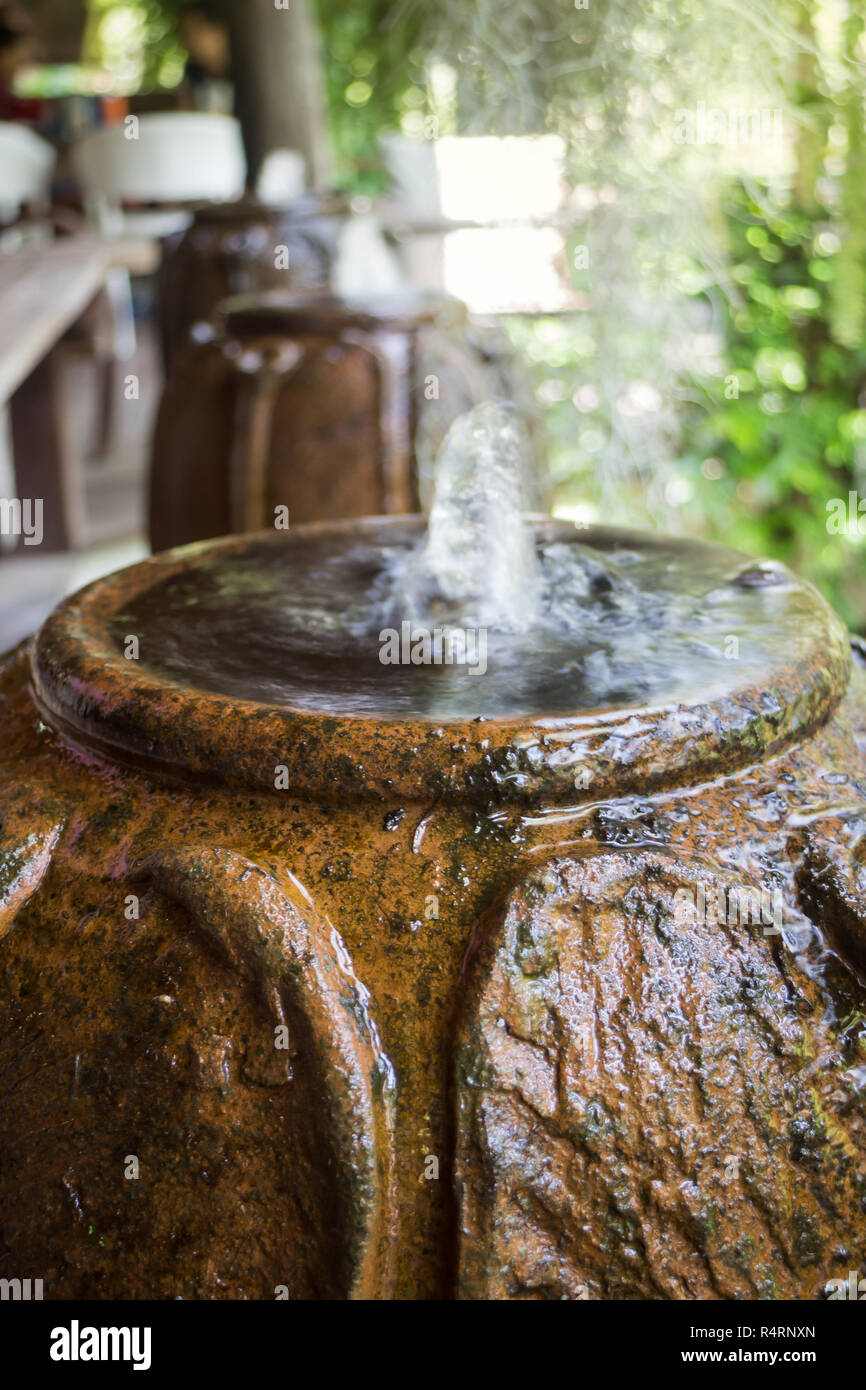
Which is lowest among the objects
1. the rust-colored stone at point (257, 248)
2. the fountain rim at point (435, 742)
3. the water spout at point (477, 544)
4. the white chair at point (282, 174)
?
the fountain rim at point (435, 742)

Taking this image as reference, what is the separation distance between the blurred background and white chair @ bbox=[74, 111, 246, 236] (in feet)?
0.22

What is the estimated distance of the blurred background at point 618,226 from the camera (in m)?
3.00

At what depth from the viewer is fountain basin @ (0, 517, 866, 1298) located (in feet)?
3.46

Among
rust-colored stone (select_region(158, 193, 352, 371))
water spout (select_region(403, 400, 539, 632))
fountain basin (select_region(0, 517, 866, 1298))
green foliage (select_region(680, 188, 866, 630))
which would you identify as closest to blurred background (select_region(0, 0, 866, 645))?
green foliage (select_region(680, 188, 866, 630))

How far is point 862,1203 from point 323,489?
2.23 metres

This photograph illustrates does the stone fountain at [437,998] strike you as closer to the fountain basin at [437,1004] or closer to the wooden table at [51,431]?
the fountain basin at [437,1004]

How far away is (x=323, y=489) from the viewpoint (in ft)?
9.96

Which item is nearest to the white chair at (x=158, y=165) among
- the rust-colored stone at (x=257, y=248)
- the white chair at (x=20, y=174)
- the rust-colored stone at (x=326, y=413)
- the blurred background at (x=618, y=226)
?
the blurred background at (x=618, y=226)

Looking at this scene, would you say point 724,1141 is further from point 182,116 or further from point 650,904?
point 182,116

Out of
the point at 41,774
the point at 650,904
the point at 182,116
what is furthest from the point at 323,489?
the point at 182,116

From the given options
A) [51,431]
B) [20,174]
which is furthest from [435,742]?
[20,174]

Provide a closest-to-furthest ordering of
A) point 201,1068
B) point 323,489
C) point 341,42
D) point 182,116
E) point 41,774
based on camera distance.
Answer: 1. point 201,1068
2. point 41,774
3. point 323,489
4. point 182,116
5. point 341,42

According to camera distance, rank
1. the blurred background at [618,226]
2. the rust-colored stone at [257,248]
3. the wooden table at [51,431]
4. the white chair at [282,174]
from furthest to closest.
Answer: the white chair at [282,174], the wooden table at [51,431], the rust-colored stone at [257,248], the blurred background at [618,226]

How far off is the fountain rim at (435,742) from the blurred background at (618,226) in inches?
65.3
